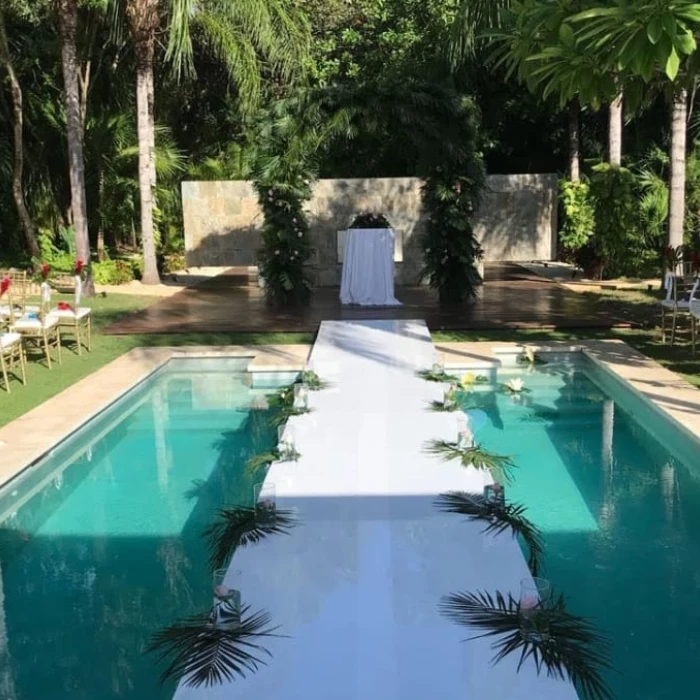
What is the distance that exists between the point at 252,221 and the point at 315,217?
1.90 metres

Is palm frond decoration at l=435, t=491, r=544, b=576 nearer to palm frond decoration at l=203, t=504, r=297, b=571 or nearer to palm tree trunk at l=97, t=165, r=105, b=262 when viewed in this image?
palm frond decoration at l=203, t=504, r=297, b=571

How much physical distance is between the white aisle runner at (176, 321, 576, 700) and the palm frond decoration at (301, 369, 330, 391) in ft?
3.06

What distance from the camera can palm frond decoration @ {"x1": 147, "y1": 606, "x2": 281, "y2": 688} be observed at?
315cm

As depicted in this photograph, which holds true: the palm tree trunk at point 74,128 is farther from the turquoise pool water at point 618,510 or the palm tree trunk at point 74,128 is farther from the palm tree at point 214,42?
the turquoise pool water at point 618,510

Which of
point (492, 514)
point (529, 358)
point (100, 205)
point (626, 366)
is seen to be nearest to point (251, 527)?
point (492, 514)

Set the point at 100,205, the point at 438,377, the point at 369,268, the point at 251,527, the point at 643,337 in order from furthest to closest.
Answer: the point at 100,205, the point at 369,268, the point at 643,337, the point at 438,377, the point at 251,527

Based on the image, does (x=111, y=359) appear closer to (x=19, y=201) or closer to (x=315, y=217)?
(x=315, y=217)

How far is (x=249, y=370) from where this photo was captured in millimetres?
9555

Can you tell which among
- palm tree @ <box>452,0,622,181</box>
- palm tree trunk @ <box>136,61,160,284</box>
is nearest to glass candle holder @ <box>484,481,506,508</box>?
palm tree @ <box>452,0,622,181</box>

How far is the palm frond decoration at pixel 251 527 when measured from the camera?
4.36 metres

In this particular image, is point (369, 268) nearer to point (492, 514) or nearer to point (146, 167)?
point (146, 167)

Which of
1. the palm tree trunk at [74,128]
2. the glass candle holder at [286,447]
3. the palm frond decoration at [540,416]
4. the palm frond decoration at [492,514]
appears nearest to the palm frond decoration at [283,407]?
the glass candle holder at [286,447]

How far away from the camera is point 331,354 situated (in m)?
9.42

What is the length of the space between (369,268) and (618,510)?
8.69 m
